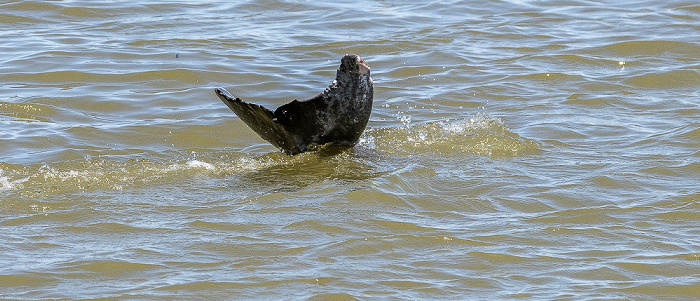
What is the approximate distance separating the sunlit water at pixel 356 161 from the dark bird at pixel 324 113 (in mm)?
214

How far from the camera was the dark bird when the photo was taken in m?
5.94

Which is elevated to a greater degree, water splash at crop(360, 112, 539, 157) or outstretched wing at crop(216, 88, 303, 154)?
outstretched wing at crop(216, 88, 303, 154)

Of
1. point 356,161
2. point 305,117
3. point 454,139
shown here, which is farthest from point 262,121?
point 454,139

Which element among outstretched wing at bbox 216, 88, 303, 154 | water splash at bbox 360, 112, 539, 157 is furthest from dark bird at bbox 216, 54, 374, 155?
water splash at bbox 360, 112, 539, 157

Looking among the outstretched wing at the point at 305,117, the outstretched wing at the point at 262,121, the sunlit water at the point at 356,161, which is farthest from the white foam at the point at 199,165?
the outstretched wing at the point at 305,117

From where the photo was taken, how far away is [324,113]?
6.06 metres

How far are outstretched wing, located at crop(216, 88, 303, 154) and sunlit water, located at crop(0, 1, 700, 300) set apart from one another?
152mm

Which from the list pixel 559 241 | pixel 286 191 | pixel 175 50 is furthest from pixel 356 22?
pixel 559 241

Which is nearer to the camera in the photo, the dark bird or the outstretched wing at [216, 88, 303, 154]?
the outstretched wing at [216, 88, 303, 154]

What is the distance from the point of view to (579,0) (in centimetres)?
1330

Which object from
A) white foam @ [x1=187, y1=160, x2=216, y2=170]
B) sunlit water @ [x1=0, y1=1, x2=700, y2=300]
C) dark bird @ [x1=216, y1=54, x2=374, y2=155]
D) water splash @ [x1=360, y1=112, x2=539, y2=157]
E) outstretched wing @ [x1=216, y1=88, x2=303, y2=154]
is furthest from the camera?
water splash @ [x1=360, y1=112, x2=539, y2=157]

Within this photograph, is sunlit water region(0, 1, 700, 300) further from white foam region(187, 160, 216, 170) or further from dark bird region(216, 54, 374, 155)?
dark bird region(216, 54, 374, 155)

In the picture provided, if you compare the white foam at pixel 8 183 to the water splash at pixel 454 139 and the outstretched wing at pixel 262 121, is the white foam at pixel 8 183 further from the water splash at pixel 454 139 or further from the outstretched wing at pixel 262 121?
the water splash at pixel 454 139

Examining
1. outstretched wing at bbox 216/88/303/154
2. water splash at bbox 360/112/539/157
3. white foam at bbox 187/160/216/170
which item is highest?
outstretched wing at bbox 216/88/303/154
